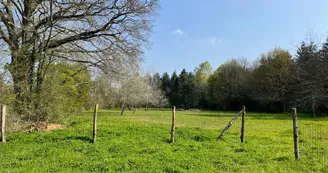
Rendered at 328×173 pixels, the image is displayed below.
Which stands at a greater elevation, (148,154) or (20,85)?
(20,85)

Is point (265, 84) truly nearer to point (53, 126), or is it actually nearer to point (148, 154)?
point (53, 126)

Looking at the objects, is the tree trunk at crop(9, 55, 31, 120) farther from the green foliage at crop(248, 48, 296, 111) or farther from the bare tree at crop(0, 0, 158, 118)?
the green foliage at crop(248, 48, 296, 111)

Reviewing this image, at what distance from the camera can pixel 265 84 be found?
135ft

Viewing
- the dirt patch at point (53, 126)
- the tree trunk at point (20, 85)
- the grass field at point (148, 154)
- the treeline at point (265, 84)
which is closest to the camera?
the grass field at point (148, 154)

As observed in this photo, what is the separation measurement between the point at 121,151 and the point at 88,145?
4.62ft

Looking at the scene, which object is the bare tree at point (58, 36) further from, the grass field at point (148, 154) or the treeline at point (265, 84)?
the treeline at point (265, 84)

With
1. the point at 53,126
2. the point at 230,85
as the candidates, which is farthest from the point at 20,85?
the point at 230,85

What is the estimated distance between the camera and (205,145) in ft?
27.8

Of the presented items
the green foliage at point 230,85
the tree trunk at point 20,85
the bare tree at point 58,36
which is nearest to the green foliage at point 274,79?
the green foliage at point 230,85

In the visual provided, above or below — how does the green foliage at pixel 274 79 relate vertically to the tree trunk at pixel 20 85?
above

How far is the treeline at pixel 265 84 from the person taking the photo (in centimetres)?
2889

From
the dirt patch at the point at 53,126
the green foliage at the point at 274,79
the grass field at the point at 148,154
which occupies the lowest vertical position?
the grass field at the point at 148,154

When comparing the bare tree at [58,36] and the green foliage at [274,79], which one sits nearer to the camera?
the bare tree at [58,36]

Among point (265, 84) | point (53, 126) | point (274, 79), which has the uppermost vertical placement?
point (274, 79)
